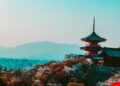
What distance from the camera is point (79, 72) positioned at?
7469cm

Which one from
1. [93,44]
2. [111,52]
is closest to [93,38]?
[93,44]

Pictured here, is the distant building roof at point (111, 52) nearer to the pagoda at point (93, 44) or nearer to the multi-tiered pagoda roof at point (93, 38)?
the pagoda at point (93, 44)

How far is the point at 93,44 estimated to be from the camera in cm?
9344

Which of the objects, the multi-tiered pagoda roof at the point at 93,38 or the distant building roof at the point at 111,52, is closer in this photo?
the distant building roof at the point at 111,52

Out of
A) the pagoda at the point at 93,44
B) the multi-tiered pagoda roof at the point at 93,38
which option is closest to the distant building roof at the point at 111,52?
the pagoda at the point at 93,44

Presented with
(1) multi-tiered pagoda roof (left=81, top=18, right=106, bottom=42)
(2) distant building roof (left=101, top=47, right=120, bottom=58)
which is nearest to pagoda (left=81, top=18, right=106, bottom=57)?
(1) multi-tiered pagoda roof (left=81, top=18, right=106, bottom=42)

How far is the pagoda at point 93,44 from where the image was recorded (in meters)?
90.6

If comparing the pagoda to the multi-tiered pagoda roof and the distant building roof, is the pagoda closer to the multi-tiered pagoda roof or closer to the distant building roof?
the multi-tiered pagoda roof

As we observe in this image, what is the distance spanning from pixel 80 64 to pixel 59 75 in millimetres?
9498

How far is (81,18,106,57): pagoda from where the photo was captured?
90.6 metres

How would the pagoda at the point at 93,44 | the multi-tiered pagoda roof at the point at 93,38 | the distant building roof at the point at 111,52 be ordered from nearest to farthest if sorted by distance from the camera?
the distant building roof at the point at 111,52 < the pagoda at the point at 93,44 < the multi-tiered pagoda roof at the point at 93,38

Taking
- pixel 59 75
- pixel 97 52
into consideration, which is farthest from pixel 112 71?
pixel 97 52

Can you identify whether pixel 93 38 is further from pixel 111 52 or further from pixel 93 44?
pixel 111 52

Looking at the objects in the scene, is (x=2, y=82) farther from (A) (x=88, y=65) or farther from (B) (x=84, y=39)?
(B) (x=84, y=39)
